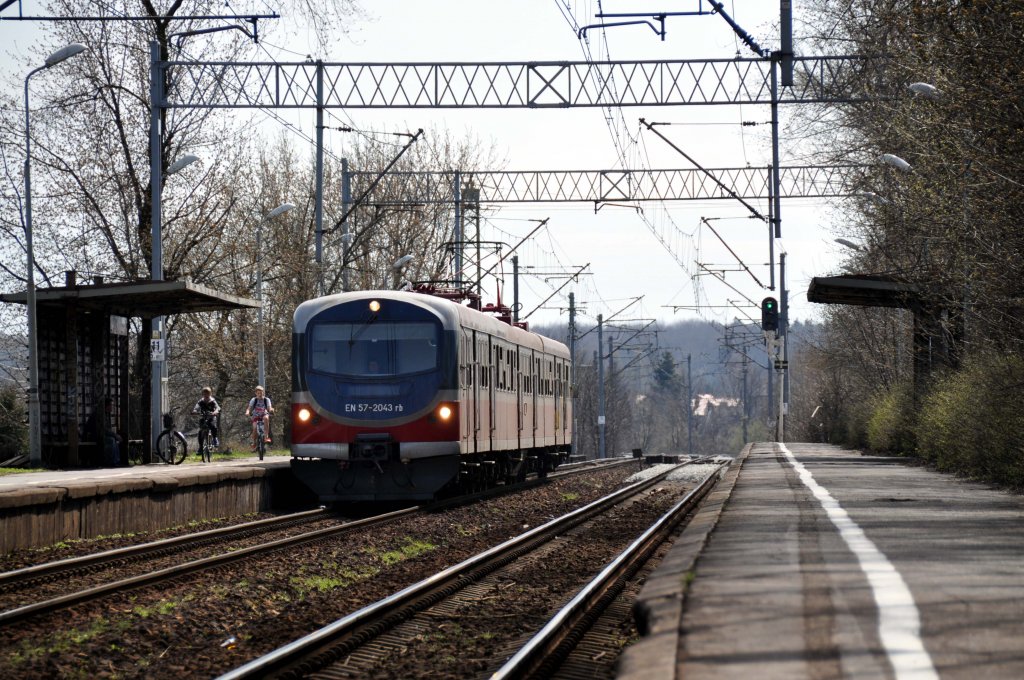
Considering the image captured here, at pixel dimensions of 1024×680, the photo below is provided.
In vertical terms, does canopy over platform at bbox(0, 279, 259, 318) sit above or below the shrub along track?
above

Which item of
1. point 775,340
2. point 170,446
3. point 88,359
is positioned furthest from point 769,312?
point 88,359

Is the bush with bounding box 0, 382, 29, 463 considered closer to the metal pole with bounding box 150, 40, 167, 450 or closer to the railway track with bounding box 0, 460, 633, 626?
the metal pole with bounding box 150, 40, 167, 450

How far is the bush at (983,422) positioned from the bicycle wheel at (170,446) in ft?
44.5

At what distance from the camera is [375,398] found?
69.1ft

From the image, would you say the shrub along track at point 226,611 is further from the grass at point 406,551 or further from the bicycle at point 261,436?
the bicycle at point 261,436

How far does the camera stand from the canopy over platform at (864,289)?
92.9ft

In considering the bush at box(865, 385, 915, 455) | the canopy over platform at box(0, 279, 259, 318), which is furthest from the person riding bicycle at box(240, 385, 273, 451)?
the bush at box(865, 385, 915, 455)

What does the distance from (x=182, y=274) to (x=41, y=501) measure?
28.0m

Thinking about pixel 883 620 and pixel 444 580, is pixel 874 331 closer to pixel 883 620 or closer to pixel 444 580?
pixel 444 580

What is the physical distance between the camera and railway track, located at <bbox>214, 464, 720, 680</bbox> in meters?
8.33

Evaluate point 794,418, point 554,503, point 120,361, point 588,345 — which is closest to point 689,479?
point 554,503

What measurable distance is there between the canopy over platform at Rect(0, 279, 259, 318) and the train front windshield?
10.1ft

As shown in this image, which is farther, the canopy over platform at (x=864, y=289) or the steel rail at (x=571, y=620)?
the canopy over platform at (x=864, y=289)

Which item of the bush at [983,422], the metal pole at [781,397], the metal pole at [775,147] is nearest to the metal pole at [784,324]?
the metal pole at [781,397]
